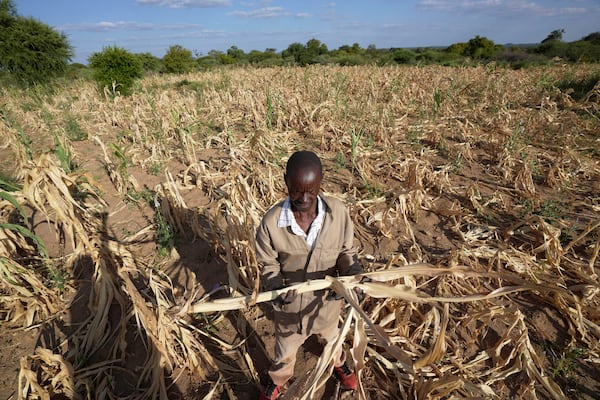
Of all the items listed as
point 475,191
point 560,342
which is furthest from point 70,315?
point 475,191

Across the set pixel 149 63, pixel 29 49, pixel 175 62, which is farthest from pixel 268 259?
pixel 149 63

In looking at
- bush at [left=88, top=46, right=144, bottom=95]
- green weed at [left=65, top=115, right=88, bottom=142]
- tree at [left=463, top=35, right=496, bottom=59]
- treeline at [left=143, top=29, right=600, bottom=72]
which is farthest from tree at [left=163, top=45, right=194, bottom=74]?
tree at [left=463, top=35, right=496, bottom=59]

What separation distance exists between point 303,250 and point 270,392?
115cm

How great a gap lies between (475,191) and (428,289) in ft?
6.87

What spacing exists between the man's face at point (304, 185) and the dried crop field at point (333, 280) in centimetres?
44

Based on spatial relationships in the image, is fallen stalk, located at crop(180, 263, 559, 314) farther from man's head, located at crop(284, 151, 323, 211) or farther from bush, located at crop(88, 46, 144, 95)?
bush, located at crop(88, 46, 144, 95)

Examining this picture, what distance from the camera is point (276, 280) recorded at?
1658 mm

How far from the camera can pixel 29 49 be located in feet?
48.1

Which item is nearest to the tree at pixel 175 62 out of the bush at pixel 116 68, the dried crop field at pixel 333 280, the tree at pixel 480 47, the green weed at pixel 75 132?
the bush at pixel 116 68

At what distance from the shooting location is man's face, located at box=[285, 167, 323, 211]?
4.57 feet

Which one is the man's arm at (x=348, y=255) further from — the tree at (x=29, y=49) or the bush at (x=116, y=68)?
the tree at (x=29, y=49)

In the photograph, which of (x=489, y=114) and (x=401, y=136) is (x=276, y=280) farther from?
(x=489, y=114)

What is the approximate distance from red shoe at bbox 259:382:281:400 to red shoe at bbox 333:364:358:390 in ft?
1.54

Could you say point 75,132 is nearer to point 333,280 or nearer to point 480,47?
point 333,280
